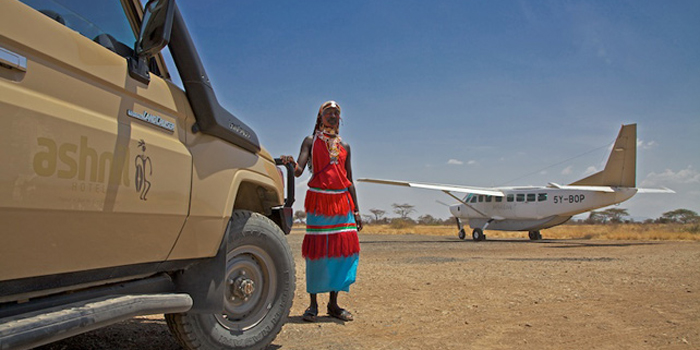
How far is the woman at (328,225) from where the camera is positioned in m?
4.36

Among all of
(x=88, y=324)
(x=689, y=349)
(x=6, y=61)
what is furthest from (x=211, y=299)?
(x=689, y=349)

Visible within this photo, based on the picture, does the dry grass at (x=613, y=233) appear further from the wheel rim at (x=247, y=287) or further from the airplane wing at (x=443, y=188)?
the wheel rim at (x=247, y=287)

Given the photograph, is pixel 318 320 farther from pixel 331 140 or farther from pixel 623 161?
pixel 623 161

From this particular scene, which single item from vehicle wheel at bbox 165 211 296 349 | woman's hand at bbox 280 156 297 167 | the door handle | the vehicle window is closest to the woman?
woman's hand at bbox 280 156 297 167

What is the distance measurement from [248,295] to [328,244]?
138 cm

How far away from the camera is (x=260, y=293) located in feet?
10.6

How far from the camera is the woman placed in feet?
14.3

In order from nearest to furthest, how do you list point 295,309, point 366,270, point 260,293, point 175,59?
point 175,59
point 260,293
point 295,309
point 366,270

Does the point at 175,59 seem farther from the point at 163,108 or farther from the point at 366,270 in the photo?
the point at 366,270

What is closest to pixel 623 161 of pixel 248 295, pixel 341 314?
pixel 341 314

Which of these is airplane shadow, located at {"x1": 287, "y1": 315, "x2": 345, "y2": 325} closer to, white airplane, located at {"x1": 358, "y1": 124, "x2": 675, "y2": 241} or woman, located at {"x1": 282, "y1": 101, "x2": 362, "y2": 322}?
woman, located at {"x1": 282, "y1": 101, "x2": 362, "y2": 322}

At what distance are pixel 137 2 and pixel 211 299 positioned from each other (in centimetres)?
176

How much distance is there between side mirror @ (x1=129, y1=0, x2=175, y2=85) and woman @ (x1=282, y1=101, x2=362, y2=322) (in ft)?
6.78

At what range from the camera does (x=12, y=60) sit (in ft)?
5.52
